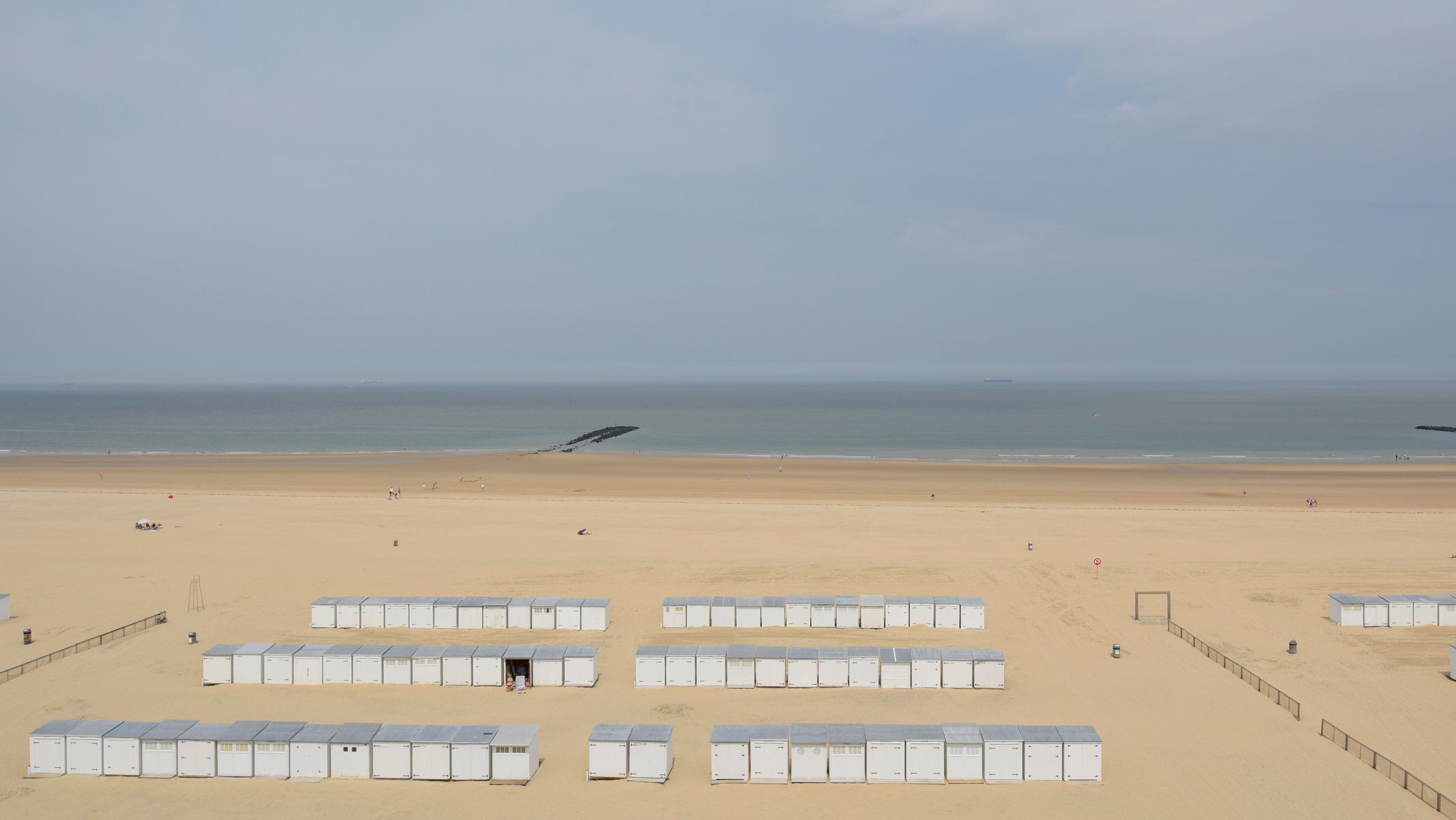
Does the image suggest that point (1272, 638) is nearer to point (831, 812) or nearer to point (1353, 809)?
point (1353, 809)

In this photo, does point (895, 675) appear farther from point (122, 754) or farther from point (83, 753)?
point (83, 753)

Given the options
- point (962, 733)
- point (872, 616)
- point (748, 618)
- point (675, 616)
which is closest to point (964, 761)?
point (962, 733)

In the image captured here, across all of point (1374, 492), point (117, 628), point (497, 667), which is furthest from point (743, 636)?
A: point (1374, 492)

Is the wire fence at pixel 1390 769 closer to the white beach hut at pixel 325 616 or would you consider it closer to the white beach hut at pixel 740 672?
the white beach hut at pixel 740 672

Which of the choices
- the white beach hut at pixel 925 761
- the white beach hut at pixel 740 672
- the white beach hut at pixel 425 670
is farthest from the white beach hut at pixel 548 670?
the white beach hut at pixel 925 761

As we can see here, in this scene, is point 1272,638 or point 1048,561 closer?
point 1272,638

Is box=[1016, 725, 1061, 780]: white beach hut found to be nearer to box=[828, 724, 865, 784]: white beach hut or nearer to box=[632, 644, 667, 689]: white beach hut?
box=[828, 724, 865, 784]: white beach hut

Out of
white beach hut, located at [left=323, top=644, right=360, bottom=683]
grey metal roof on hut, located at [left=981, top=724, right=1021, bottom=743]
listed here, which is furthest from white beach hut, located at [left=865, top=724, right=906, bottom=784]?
white beach hut, located at [left=323, top=644, right=360, bottom=683]
